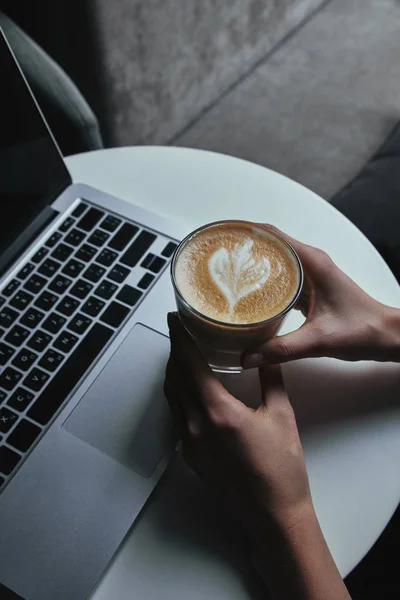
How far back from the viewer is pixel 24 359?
727 mm

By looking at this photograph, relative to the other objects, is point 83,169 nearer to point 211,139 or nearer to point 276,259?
point 276,259

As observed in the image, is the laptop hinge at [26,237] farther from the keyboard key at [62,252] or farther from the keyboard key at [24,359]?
the keyboard key at [24,359]

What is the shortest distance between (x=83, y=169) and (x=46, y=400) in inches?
18.6

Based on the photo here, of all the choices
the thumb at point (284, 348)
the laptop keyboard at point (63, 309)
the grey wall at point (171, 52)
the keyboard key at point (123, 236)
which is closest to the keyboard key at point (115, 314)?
the laptop keyboard at point (63, 309)

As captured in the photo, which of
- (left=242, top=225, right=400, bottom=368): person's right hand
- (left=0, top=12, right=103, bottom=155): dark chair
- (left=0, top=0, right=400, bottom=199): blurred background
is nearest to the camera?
(left=242, top=225, right=400, bottom=368): person's right hand

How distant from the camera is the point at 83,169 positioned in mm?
989

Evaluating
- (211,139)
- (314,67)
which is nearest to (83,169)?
(211,139)

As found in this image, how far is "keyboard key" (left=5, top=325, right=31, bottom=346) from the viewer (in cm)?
74

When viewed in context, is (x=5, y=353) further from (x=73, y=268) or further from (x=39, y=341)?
(x=73, y=268)

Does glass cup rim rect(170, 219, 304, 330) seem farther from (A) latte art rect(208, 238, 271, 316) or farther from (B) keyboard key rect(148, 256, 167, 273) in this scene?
(B) keyboard key rect(148, 256, 167, 273)

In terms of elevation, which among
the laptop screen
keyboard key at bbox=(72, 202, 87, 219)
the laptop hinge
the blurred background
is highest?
the laptop screen

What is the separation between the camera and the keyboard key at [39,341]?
0.74 meters

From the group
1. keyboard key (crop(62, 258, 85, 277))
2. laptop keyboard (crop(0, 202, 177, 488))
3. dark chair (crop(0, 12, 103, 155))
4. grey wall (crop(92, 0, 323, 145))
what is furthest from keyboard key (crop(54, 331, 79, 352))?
grey wall (crop(92, 0, 323, 145))

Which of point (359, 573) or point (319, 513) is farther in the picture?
point (359, 573)
